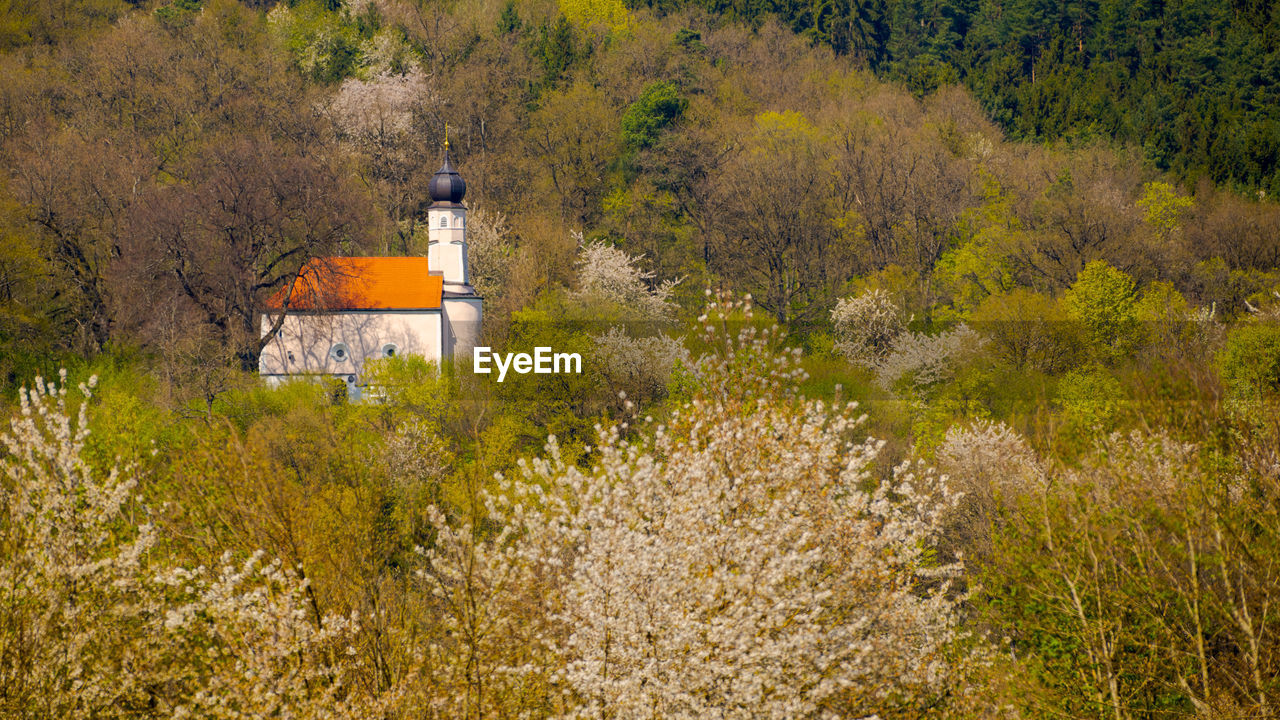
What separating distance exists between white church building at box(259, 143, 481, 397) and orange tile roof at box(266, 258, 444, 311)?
0.03m

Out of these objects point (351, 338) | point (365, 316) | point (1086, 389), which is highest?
point (1086, 389)

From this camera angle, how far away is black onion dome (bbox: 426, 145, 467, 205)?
181 feet

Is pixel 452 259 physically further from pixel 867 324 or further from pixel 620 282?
pixel 867 324

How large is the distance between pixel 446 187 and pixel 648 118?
12.3 m

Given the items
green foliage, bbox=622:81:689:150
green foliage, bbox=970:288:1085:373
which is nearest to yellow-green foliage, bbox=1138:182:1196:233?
green foliage, bbox=970:288:1085:373

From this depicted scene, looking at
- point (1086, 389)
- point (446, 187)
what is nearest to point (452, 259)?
point (446, 187)

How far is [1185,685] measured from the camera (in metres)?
14.1

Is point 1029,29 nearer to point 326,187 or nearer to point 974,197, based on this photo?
point 974,197

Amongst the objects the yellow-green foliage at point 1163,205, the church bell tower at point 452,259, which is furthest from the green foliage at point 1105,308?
the church bell tower at point 452,259

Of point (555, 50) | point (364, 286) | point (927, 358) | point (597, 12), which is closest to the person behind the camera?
point (927, 358)

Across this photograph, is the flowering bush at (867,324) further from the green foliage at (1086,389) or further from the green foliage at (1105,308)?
the green foliage at (1086,389)

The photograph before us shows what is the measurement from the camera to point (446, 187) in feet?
181

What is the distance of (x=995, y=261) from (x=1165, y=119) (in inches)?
742

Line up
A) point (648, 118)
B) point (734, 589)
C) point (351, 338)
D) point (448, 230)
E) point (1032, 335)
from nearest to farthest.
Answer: point (734, 589)
point (1032, 335)
point (351, 338)
point (448, 230)
point (648, 118)
